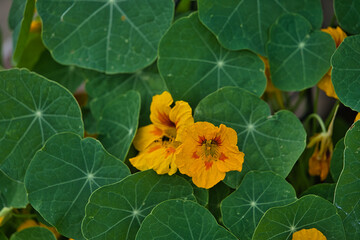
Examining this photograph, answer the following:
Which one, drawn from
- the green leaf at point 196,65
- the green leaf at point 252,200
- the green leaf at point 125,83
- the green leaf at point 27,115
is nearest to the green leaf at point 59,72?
the green leaf at point 125,83

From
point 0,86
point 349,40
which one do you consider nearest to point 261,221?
point 349,40

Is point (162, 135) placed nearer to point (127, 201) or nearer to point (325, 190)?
point (127, 201)

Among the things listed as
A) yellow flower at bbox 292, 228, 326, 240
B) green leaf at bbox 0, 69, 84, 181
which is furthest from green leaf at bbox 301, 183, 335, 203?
green leaf at bbox 0, 69, 84, 181

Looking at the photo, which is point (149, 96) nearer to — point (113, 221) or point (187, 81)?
point (187, 81)

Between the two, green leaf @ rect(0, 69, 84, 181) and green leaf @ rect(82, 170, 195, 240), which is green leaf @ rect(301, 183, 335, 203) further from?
green leaf @ rect(0, 69, 84, 181)

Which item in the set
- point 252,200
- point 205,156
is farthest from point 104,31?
point 252,200

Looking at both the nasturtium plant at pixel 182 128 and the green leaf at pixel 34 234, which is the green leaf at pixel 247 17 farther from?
the green leaf at pixel 34 234
